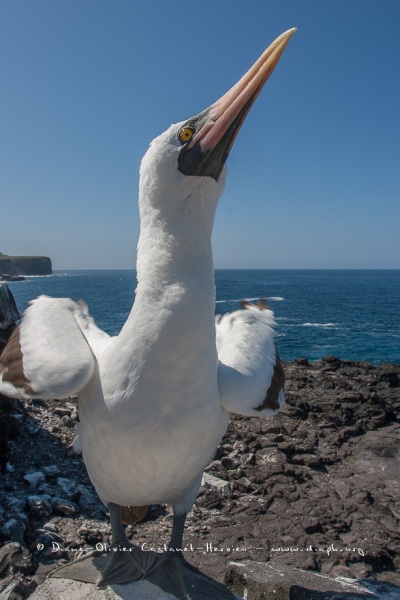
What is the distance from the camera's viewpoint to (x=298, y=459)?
25.0 ft

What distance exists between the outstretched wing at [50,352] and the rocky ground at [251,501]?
2.07 meters

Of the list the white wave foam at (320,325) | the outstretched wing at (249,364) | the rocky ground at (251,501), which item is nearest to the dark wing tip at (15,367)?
the outstretched wing at (249,364)

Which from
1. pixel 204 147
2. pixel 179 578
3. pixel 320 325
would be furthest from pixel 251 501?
pixel 320 325

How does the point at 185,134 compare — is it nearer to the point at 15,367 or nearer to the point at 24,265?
the point at 15,367

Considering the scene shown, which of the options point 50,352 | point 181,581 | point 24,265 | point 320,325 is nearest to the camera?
point 50,352

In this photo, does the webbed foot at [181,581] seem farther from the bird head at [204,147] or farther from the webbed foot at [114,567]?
the bird head at [204,147]

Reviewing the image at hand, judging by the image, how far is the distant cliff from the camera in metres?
142

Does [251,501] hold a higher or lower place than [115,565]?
lower

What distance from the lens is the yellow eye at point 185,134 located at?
2.75m

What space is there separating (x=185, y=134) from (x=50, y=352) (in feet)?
5.17

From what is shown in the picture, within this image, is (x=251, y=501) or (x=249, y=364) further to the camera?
(x=251, y=501)

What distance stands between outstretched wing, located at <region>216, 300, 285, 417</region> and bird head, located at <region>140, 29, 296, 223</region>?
115cm

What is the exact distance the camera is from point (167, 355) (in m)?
2.61

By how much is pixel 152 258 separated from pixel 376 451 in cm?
→ 693
